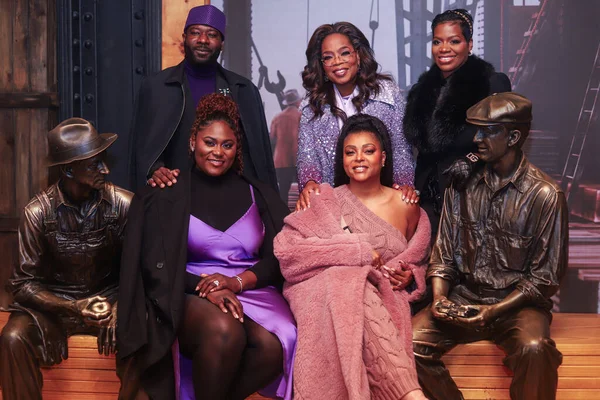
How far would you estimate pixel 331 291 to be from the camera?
3.80 meters

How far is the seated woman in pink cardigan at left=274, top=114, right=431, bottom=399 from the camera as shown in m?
3.63

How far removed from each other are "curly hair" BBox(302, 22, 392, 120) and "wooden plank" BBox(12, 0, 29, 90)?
1834mm

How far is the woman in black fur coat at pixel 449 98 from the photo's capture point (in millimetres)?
4523

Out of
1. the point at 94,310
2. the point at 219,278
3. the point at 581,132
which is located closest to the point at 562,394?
the point at 219,278

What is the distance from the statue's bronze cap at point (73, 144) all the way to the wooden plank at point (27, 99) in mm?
1168

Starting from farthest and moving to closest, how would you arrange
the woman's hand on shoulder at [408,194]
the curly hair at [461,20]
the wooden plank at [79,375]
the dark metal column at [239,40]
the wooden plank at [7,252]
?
the dark metal column at [239,40] → the wooden plank at [7,252] → the curly hair at [461,20] → the woman's hand on shoulder at [408,194] → the wooden plank at [79,375]

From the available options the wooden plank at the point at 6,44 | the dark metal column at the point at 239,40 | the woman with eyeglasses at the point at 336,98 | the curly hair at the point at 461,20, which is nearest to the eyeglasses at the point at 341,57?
the woman with eyeglasses at the point at 336,98

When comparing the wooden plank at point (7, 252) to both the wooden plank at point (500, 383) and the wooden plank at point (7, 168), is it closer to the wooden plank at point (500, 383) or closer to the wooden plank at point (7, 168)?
the wooden plank at point (7, 168)

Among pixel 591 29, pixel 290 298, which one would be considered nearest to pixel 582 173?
pixel 591 29

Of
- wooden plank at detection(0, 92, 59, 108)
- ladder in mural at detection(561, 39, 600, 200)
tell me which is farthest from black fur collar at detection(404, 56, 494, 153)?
wooden plank at detection(0, 92, 59, 108)

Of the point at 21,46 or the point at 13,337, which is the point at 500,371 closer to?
the point at 13,337

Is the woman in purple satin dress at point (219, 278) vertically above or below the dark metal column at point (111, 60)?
below

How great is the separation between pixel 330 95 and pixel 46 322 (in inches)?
77.4

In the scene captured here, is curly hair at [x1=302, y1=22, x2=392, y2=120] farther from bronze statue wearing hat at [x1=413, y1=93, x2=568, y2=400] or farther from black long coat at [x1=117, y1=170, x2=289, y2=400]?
black long coat at [x1=117, y1=170, x2=289, y2=400]
